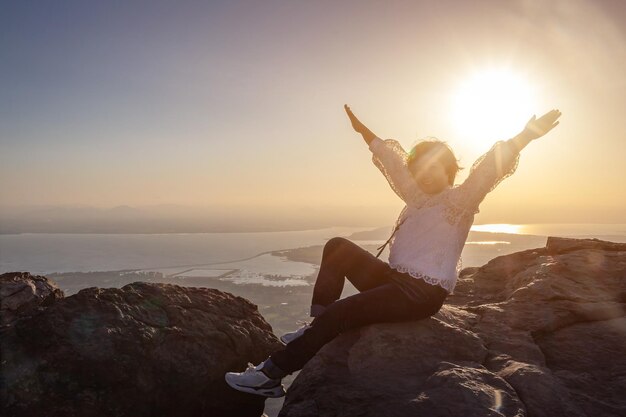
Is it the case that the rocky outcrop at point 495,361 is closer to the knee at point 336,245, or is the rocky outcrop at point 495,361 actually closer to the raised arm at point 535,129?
the knee at point 336,245

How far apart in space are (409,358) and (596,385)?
1879 millimetres

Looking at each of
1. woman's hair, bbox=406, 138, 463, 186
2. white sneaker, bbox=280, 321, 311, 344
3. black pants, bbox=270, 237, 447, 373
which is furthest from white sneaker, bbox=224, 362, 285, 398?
woman's hair, bbox=406, 138, 463, 186

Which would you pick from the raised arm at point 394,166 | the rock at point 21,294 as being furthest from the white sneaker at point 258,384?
the rock at point 21,294

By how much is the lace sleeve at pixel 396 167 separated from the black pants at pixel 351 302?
3.34 feet

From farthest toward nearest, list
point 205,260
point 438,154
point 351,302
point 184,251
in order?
Answer: 1. point 184,251
2. point 205,260
3. point 438,154
4. point 351,302

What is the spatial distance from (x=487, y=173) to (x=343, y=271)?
86.4 inches

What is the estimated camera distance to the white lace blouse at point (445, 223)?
421cm

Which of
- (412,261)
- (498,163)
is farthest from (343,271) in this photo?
(498,163)

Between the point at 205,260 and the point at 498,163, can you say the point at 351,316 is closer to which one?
the point at 498,163

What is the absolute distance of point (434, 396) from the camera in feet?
10.6

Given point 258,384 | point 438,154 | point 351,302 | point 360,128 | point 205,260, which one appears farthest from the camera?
point 205,260

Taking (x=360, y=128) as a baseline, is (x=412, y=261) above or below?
below

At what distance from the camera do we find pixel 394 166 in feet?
16.8

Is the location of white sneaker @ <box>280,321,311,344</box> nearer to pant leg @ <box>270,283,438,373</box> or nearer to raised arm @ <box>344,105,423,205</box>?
pant leg @ <box>270,283,438,373</box>
